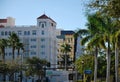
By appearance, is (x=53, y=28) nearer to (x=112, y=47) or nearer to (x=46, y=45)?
(x=46, y=45)

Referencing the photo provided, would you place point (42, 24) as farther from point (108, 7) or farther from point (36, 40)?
point (108, 7)

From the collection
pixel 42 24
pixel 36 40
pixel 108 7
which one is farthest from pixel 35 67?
pixel 108 7

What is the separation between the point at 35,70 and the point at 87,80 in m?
37.2

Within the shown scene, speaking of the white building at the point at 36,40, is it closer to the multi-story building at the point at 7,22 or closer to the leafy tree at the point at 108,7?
the multi-story building at the point at 7,22

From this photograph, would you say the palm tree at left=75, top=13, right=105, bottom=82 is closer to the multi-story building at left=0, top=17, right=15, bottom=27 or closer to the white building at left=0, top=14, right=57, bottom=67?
the white building at left=0, top=14, right=57, bottom=67

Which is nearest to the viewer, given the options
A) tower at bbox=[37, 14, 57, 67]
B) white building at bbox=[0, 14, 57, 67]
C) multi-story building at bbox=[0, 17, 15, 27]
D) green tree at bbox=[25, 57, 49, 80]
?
green tree at bbox=[25, 57, 49, 80]

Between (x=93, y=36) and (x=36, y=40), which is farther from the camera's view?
(x=36, y=40)

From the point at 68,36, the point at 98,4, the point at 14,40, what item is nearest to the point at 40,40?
the point at 68,36

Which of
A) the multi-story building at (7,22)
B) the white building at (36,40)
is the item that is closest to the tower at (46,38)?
the white building at (36,40)

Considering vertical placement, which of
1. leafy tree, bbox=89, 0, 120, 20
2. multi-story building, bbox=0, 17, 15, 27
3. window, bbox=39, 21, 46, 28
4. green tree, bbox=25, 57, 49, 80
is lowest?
green tree, bbox=25, 57, 49, 80

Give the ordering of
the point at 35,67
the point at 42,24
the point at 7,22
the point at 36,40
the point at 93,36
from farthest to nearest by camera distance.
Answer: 1. the point at 7,22
2. the point at 42,24
3. the point at 36,40
4. the point at 35,67
5. the point at 93,36

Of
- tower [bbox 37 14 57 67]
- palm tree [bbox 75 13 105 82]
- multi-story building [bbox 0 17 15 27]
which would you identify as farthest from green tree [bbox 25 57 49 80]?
multi-story building [bbox 0 17 15 27]

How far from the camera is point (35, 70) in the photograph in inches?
4373

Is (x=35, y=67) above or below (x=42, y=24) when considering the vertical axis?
below
